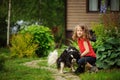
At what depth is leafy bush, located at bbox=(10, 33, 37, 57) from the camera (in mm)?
16062

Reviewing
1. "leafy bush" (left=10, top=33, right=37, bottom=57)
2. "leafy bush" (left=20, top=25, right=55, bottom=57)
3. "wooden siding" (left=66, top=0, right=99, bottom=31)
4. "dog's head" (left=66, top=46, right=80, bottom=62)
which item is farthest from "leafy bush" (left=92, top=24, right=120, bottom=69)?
"wooden siding" (left=66, top=0, right=99, bottom=31)

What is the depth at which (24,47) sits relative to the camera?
16094 millimetres

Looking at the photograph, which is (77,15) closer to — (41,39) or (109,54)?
(41,39)

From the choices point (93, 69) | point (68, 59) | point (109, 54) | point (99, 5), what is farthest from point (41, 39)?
point (99, 5)

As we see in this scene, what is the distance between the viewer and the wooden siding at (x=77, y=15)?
2405cm

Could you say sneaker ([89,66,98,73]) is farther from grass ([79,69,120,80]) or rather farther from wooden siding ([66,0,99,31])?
wooden siding ([66,0,99,31])

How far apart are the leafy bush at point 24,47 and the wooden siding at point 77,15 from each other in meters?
7.98

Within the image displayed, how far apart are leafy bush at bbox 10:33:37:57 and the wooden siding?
7.98m

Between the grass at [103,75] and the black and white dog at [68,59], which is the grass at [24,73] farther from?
the grass at [103,75]

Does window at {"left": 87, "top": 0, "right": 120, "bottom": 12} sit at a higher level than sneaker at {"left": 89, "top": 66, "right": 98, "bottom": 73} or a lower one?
higher

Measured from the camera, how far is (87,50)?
11.0m

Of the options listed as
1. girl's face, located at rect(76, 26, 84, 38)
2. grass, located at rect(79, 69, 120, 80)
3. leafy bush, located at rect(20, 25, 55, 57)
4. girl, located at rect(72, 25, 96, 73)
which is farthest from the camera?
leafy bush, located at rect(20, 25, 55, 57)

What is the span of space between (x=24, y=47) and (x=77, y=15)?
845 cm

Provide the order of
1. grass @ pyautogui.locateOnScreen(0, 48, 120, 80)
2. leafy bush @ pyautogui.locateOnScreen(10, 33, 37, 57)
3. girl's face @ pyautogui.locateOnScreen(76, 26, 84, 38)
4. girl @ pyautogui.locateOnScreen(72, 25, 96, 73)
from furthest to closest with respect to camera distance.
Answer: leafy bush @ pyautogui.locateOnScreen(10, 33, 37, 57) → girl's face @ pyautogui.locateOnScreen(76, 26, 84, 38) → girl @ pyautogui.locateOnScreen(72, 25, 96, 73) → grass @ pyautogui.locateOnScreen(0, 48, 120, 80)
